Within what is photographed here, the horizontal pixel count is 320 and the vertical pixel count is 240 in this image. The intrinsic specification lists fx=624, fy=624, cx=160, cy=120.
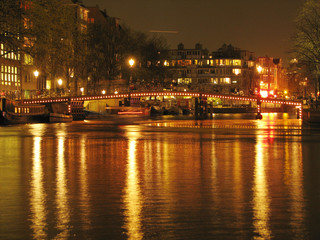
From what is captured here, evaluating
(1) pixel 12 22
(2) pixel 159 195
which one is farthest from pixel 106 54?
(2) pixel 159 195

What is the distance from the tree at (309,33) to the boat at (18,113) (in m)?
29.4

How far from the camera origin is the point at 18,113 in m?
65.6

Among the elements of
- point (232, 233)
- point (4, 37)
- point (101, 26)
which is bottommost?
point (232, 233)

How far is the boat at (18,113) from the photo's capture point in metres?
62.0

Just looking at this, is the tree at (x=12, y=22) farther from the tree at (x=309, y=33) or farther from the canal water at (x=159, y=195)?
the tree at (x=309, y=33)

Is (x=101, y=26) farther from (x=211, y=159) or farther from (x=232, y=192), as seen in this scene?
(x=232, y=192)

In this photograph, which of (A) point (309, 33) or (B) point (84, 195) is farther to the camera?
(A) point (309, 33)

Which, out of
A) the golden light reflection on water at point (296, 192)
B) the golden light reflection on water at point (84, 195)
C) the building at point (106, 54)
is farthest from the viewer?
the building at point (106, 54)

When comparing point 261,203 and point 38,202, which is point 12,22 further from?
point 261,203

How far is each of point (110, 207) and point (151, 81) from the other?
108104 millimetres

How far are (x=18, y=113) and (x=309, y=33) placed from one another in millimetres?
31666

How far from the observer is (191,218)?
1359cm

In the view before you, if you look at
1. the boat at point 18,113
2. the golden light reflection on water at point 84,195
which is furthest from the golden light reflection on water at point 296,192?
the boat at point 18,113

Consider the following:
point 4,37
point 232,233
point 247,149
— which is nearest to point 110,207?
point 232,233
